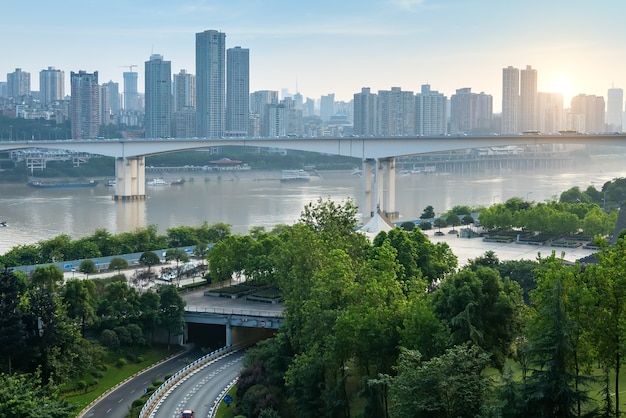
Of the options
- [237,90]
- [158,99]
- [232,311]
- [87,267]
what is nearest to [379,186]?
[87,267]

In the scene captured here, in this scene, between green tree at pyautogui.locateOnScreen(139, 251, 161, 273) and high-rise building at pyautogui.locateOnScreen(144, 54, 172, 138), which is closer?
green tree at pyautogui.locateOnScreen(139, 251, 161, 273)

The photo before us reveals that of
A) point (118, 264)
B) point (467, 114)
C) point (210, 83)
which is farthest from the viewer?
point (467, 114)

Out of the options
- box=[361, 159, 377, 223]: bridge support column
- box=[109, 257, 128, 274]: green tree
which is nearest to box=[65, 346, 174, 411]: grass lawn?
box=[109, 257, 128, 274]: green tree

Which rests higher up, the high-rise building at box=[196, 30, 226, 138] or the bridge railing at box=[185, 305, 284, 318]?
the high-rise building at box=[196, 30, 226, 138]

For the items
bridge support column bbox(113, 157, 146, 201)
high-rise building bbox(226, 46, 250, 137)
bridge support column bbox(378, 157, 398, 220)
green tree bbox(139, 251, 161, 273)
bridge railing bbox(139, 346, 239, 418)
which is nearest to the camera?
bridge railing bbox(139, 346, 239, 418)

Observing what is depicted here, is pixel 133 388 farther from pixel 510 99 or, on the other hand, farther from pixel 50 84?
pixel 50 84

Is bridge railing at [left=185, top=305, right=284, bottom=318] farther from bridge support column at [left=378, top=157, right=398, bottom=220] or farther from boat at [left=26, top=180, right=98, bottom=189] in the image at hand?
boat at [left=26, top=180, right=98, bottom=189]
